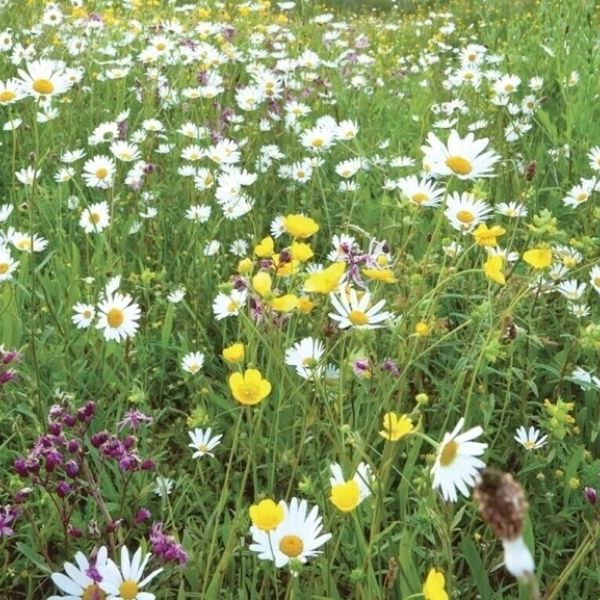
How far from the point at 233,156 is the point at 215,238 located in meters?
0.26

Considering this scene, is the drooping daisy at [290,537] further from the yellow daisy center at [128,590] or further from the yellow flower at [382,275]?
the yellow flower at [382,275]

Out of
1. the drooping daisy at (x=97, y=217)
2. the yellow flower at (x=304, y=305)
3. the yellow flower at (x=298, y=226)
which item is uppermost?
the drooping daisy at (x=97, y=217)

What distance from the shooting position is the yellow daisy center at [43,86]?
71.1 inches

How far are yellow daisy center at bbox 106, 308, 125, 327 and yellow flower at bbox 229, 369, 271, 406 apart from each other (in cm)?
60

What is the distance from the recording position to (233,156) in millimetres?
2395

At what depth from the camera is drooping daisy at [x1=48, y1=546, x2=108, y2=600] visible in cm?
94

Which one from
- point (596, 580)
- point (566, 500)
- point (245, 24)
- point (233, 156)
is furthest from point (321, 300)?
point (245, 24)

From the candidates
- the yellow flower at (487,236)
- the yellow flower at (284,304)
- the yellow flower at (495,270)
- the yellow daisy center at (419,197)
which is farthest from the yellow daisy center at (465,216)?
the yellow flower at (284,304)

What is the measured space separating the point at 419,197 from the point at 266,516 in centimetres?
97

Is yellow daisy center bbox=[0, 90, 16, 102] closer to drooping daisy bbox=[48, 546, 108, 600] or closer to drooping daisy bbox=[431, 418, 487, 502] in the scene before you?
drooping daisy bbox=[48, 546, 108, 600]

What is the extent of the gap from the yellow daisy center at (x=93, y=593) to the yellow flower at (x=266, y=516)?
21cm

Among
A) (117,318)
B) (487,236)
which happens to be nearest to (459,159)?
(487,236)

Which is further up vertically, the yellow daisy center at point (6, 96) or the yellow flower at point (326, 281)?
the yellow daisy center at point (6, 96)

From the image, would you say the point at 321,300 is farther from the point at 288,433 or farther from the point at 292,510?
the point at 292,510
